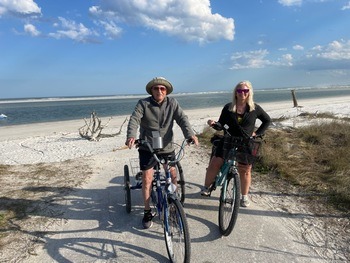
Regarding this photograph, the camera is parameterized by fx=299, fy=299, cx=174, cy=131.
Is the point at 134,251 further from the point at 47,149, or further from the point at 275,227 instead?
the point at 47,149

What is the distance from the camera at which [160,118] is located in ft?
13.1

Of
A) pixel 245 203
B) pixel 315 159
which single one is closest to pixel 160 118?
pixel 245 203

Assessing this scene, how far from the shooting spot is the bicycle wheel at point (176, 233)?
117 inches

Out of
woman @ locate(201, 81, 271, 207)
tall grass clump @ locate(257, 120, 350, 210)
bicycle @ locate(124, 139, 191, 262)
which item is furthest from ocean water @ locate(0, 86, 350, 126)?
bicycle @ locate(124, 139, 191, 262)

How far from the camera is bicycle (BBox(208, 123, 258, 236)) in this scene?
3672 mm

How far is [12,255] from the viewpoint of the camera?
3477 millimetres

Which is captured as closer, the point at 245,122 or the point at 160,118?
the point at 160,118

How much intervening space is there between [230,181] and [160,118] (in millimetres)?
1246

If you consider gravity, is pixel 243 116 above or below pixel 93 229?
above

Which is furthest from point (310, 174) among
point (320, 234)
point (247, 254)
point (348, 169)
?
point (247, 254)

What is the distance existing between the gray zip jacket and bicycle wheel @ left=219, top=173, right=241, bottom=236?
82 cm

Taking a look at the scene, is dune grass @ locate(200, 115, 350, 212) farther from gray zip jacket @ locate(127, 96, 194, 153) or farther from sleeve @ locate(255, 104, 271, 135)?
gray zip jacket @ locate(127, 96, 194, 153)

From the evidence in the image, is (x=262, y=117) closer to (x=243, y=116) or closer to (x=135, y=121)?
(x=243, y=116)

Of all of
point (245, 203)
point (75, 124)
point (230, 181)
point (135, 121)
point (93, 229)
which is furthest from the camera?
point (75, 124)
